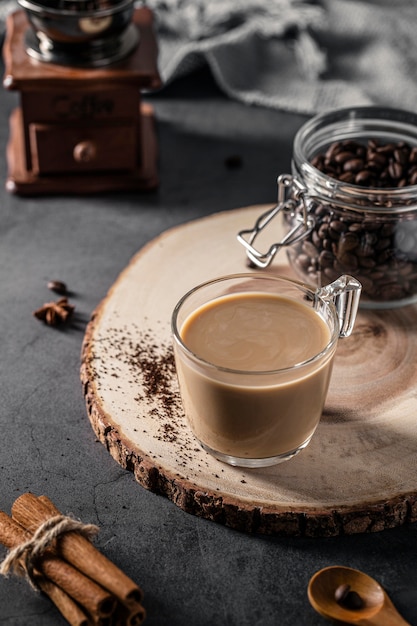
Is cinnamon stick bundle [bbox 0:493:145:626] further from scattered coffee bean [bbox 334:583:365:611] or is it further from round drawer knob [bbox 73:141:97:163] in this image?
round drawer knob [bbox 73:141:97:163]

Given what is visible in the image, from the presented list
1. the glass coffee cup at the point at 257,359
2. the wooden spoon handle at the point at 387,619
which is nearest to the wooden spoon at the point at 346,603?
the wooden spoon handle at the point at 387,619

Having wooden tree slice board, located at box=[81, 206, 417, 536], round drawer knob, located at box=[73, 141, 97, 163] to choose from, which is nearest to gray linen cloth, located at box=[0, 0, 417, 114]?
round drawer knob, located at box=[73, 141, 97, 163]

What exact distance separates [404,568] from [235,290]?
1.83 ft

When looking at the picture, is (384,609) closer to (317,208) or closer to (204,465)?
(204,465)

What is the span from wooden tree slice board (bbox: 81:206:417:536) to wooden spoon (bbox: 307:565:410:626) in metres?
0.09

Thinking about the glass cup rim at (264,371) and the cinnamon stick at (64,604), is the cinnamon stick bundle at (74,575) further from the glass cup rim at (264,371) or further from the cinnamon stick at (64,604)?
the glass cup rim at (264,371)

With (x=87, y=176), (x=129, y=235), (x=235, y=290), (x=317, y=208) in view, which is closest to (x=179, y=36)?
(x=87, y=176)

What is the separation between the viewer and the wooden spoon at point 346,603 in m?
1.34

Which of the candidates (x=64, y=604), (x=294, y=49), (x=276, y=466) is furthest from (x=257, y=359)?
(x=294, y=49)

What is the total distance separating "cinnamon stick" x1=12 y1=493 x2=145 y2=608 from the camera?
1309 mm

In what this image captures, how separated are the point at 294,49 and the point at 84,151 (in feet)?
3.15

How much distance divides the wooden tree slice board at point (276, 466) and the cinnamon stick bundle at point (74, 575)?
0.20 meters

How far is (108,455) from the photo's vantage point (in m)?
1.63

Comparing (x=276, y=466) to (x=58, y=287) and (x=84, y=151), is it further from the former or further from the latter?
(x=84, y=151)
